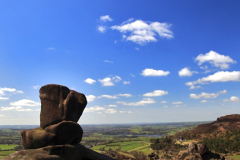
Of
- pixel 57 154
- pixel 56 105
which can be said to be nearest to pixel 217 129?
pixel 56 105

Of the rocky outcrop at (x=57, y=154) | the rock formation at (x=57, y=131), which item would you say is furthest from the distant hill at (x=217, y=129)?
the rock formation at (x=57, y=131)

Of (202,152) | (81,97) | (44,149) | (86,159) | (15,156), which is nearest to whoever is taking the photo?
(15,156)

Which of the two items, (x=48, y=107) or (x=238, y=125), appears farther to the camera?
(x=238, y=125)

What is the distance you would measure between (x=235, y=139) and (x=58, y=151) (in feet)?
262

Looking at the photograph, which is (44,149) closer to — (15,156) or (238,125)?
(15,156)

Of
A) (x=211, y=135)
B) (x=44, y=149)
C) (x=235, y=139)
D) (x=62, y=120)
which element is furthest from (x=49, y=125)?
(x=211, y=135)

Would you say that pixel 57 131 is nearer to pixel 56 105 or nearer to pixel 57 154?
pixel 57 154

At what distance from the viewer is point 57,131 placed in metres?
17.1

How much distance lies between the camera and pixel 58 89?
1875cm

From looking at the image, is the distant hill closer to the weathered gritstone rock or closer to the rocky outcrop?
the rocky outcrop

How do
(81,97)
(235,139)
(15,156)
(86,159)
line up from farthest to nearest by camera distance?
(235,139) < (81,97) < (86,159) < (15,156)

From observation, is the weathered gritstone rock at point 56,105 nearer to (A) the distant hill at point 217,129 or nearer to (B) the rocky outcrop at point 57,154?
(B) the rocky outcrop at point 57,154

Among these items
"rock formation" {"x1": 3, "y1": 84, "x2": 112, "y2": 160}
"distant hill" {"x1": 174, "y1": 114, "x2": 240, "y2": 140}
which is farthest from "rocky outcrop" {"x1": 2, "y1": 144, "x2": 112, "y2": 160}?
"distant hill" {"x1": 174, "y1": 114, "x2": 240, "y2": 140}

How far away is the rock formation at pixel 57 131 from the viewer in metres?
16.2
